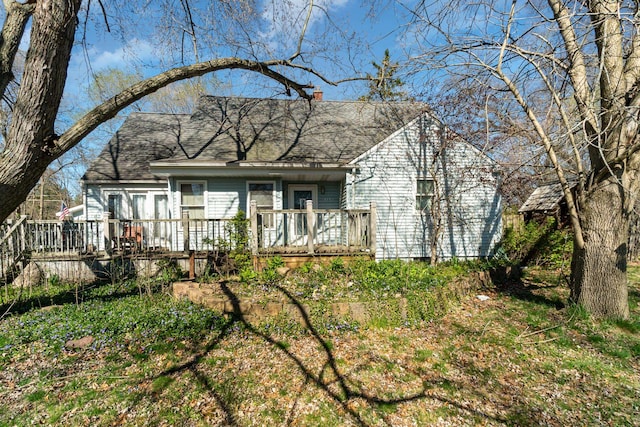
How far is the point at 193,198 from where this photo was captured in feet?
32.6

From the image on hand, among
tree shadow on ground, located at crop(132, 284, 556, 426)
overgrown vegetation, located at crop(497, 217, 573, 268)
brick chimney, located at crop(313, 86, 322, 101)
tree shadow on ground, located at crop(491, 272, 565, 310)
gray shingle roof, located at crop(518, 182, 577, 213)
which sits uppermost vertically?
brick chimney, located at crop(313, 86, 322, 101)

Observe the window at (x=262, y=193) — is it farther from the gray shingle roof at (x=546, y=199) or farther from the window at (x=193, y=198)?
the gray shingle roof at (x=546, y=199)

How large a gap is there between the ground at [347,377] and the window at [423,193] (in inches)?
194

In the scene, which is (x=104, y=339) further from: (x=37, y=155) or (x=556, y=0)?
(x=556, y=0)

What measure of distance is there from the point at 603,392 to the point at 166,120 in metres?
15.4

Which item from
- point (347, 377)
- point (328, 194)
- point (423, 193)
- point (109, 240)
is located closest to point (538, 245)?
point (423, 193)

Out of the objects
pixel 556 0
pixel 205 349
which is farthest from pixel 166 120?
pixel 556 0

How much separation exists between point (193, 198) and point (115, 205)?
320 centimetres

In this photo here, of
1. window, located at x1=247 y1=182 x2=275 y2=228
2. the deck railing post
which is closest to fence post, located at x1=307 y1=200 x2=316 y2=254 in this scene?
the deck railing post

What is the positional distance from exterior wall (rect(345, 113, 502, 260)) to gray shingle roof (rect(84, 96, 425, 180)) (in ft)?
2.77

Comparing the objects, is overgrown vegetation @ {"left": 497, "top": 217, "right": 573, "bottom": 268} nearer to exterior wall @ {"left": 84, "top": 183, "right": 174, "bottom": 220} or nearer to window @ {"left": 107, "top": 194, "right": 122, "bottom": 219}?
exterior wall @ {"left": 84, "top": 183, "right": 174, "bottom": 220}

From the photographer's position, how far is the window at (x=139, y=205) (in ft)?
35.3

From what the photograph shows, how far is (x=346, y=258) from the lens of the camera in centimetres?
739

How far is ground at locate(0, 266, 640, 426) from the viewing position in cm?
339
